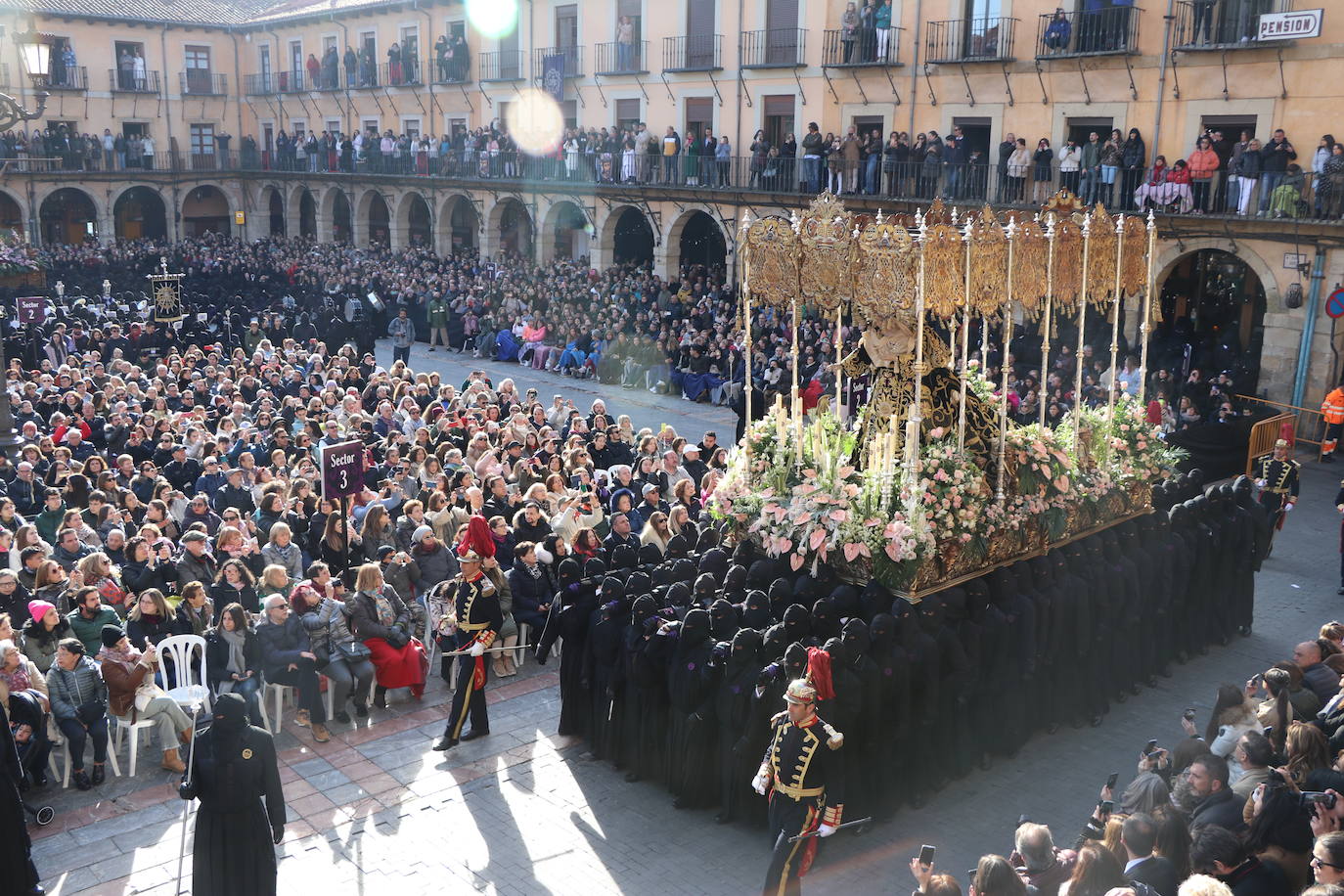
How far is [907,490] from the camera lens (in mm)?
9156

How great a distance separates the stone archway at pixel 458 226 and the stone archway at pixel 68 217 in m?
14.0

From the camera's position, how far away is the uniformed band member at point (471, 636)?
9109mm

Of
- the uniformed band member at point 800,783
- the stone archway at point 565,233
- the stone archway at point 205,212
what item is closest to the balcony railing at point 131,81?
the stone archway at point 205,212

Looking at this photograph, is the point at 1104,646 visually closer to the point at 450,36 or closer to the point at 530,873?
the point at 530,873

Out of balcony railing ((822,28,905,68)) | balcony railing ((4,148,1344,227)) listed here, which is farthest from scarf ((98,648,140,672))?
balcony railing ((822,28,905,68))

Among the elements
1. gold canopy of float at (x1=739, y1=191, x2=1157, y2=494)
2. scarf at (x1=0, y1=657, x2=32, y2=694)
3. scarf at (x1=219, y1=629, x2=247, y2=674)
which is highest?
gold canopy of float at (x1=739, y1=191, x2=1157, y2=494)

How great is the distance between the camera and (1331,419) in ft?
61.1

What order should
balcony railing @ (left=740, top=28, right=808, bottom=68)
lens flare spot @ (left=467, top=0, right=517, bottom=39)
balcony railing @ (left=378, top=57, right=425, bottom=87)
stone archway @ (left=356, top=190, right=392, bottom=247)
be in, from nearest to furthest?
balcony railing @ (left=740, top=28, right=808, bottom=68) → lens flare spot @ (left=467, top=0, right=517, bottom=39) → balcony railing @ (left=378, top=57, right=425, bottom=87) → stone archway @ (left=356, top=190, right=392, bottom=247)

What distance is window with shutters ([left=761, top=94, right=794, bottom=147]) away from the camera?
1086 inches

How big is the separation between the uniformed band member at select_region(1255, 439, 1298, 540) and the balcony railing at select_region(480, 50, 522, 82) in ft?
84.2

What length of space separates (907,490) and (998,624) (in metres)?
1.20

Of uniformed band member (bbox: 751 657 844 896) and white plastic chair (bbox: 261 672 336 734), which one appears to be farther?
white plastic chair (bbox: 261 672 336 734)

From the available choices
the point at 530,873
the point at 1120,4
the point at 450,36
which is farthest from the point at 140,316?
the point at 530,873

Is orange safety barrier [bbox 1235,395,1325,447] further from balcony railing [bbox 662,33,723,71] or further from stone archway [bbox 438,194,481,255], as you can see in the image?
stone archway [bbox 438,194,481,255]
